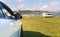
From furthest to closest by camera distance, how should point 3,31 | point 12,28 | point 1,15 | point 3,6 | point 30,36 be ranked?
point 30,36
point 3,6
point 1,15
point 12,28
point 3,31

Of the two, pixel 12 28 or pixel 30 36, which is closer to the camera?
pixel 12 28

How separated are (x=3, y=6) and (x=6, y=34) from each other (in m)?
2.18

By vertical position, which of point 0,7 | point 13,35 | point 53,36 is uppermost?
point 0,7

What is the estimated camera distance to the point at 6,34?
4699mm

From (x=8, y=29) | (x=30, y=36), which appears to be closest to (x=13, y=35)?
(x=8, y=29)

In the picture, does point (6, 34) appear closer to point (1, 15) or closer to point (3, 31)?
point (3, 31)

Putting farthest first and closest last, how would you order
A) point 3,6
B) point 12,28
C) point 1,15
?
point 3,6
point 1,15
point 12,28

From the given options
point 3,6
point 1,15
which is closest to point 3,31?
point 1,15

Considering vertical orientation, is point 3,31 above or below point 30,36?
above

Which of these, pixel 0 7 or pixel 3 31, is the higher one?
pixel 0 7

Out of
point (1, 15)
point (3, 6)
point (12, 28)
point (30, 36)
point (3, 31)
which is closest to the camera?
point (3, 31)

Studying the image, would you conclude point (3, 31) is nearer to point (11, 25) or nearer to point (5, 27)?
point (5, 27)

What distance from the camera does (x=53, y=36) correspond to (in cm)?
1056

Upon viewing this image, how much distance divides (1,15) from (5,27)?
1229 mm
